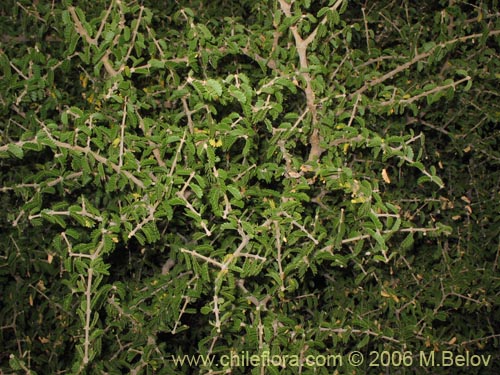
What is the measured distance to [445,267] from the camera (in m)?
2.08

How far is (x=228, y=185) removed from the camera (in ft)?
4.39

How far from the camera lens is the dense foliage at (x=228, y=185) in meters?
1.37

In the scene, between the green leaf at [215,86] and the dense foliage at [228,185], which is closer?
the green leaf at [215,86]

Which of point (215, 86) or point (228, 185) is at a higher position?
point (215, 86)

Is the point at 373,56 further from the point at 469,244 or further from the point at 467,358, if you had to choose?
the point at 467,358

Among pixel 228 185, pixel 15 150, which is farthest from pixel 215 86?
pixel 15 150

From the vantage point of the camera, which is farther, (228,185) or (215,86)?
(228,185)

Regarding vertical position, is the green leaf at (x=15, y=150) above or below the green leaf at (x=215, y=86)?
below

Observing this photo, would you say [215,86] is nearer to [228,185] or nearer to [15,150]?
[228,185]

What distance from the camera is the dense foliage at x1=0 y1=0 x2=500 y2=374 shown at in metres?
1.37

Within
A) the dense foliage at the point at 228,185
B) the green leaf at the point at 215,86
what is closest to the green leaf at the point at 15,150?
the dense foliage at the point at 228,185

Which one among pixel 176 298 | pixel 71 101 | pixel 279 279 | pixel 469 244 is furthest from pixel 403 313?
pixel 71 101

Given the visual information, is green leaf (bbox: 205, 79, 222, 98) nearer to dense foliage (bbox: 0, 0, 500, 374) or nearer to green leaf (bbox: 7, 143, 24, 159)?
dense foliage (bbox: 0, 0, 500, 374)

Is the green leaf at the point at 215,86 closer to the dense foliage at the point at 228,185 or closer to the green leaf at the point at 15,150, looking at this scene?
the dense foliage at the point at 228,185
